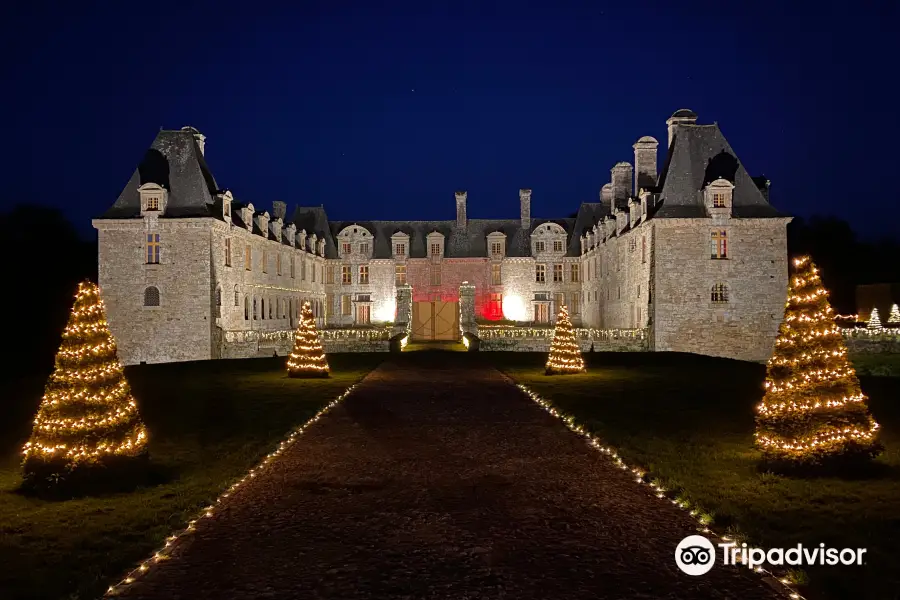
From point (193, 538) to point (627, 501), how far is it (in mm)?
4250

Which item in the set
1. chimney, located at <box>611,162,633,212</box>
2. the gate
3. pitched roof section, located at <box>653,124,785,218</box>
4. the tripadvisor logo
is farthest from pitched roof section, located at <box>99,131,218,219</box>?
the tripadvisor logo

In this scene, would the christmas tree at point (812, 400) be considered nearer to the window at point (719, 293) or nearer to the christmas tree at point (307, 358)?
the christmas tree at point (307, 358)

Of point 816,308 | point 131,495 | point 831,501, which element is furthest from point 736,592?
point 131,495

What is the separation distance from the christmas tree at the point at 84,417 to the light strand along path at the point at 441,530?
5.73ft

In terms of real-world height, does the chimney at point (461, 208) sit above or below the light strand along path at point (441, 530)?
above

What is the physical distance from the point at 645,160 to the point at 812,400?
29.5 m

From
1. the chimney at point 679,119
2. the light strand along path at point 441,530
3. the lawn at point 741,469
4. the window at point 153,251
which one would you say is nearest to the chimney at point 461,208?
Answer: the chimney at point 679,119

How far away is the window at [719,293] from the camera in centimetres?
2923

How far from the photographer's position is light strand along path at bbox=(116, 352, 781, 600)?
4988 millimetres

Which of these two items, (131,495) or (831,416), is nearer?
(131,495)

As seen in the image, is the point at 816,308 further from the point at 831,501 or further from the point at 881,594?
the point at 881,594

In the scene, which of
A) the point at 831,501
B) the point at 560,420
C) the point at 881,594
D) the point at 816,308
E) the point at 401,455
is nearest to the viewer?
the point at 881,594

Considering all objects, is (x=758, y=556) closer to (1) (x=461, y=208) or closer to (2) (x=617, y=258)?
(2) (x=617, y=258)

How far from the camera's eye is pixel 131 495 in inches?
298
